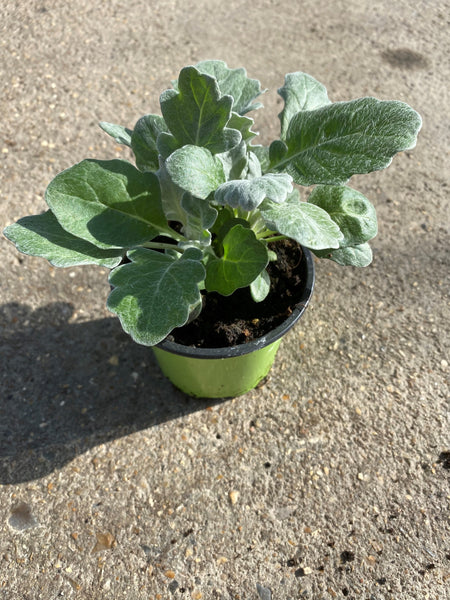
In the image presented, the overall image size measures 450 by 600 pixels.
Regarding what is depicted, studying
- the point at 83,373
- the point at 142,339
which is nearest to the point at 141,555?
the point at 83,373

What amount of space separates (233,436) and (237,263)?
597mm

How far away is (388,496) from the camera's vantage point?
1.30 meters

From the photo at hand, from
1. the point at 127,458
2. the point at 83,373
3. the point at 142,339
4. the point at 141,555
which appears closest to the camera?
the point at 142,339

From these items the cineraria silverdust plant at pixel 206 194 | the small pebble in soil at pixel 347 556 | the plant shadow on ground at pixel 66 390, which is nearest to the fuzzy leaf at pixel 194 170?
the cineraria silverdust plant at pixel 206 194

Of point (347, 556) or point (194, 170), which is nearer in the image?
point (194, 170)

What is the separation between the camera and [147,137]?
1.06 metres

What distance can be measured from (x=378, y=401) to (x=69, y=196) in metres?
0.98

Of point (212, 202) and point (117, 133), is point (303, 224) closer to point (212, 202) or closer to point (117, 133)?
point (212, 202)

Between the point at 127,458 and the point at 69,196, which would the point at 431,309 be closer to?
the point at 127,458

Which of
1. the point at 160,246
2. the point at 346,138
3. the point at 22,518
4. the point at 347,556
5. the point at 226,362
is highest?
the point at 346,138

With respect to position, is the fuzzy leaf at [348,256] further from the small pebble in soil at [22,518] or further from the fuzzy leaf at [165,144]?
the small pebble in soil at [22,518]

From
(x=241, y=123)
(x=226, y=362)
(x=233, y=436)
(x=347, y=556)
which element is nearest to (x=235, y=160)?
(x=241, y=123)

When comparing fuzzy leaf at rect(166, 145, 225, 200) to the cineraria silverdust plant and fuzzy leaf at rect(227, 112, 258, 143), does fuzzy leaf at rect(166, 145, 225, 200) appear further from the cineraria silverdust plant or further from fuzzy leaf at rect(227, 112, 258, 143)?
fuzzy leaf at rect(227, 112, 258, 143)

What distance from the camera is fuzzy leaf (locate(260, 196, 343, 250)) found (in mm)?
843
